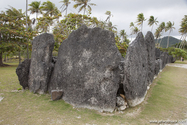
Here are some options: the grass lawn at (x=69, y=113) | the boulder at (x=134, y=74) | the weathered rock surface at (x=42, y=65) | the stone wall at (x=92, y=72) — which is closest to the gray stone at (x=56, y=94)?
the stone wall at (x=92, y=72)

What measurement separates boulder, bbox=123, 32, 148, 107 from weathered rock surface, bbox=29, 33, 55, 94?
3403mm

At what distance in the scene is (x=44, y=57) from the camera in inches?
232

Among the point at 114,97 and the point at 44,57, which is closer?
the point at 114,97

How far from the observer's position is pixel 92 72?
466 centimetres

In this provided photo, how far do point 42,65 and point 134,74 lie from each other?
3.86 metres

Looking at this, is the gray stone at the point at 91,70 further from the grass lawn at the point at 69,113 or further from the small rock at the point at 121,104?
the grass lawn at the point at 69,113

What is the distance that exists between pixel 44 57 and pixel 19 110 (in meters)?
2.39

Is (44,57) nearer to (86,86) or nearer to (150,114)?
(86,86)

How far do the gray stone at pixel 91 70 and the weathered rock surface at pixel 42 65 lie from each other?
2.56 ft

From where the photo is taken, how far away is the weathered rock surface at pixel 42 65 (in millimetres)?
5785

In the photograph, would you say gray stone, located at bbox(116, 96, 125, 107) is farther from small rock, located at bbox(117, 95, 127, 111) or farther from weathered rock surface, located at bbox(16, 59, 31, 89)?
weathered rock surface, located at bbox(16, 59, 31, 89)

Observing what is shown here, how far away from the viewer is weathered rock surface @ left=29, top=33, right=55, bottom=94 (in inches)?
228

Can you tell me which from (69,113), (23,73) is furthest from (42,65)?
(69,113)

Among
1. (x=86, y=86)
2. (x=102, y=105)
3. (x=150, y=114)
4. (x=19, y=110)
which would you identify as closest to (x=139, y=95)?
(x=150, y=114)
